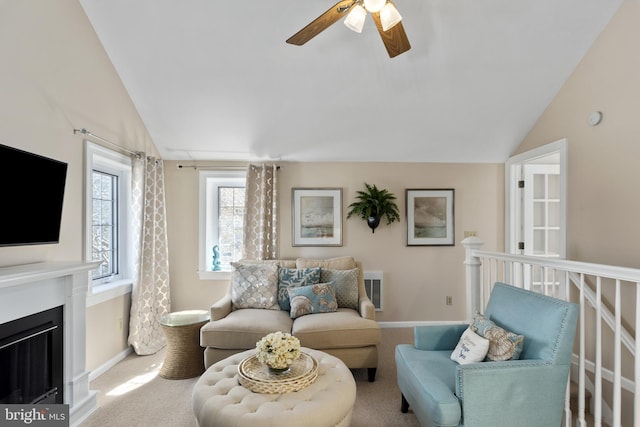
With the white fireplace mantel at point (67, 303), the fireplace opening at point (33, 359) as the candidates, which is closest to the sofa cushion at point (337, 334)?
the white fireplace mantel at point (67, 303)

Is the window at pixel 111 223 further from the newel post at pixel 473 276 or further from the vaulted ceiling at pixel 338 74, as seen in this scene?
the newel post at pixel 473 276

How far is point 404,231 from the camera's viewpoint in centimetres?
430

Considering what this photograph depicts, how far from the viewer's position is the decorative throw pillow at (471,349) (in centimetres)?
204

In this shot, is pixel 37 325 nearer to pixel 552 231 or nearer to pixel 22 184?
pixel 22 184

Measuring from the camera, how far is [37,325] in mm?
2096

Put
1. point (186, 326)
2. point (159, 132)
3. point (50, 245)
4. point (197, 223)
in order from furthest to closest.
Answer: point (197, 223)
point (159, 132)
point (186, 326)
point (50, 245)

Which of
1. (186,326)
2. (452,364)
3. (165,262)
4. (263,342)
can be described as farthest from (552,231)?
(165,262)

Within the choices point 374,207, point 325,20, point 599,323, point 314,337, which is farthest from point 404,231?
point 325,20

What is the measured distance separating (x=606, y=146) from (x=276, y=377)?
3131 millimetres

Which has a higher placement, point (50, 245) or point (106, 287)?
point (50, 245)

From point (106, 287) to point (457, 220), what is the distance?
4.03 metres

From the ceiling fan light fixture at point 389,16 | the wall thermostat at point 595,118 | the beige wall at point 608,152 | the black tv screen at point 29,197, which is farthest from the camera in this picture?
the wall thermostat at point 595,118

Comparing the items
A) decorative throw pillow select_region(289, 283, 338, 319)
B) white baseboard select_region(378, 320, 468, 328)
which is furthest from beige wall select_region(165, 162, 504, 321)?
decorative throw pillow select_region(289, 283, 338, 319)

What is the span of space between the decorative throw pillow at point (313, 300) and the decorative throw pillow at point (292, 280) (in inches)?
4.0
